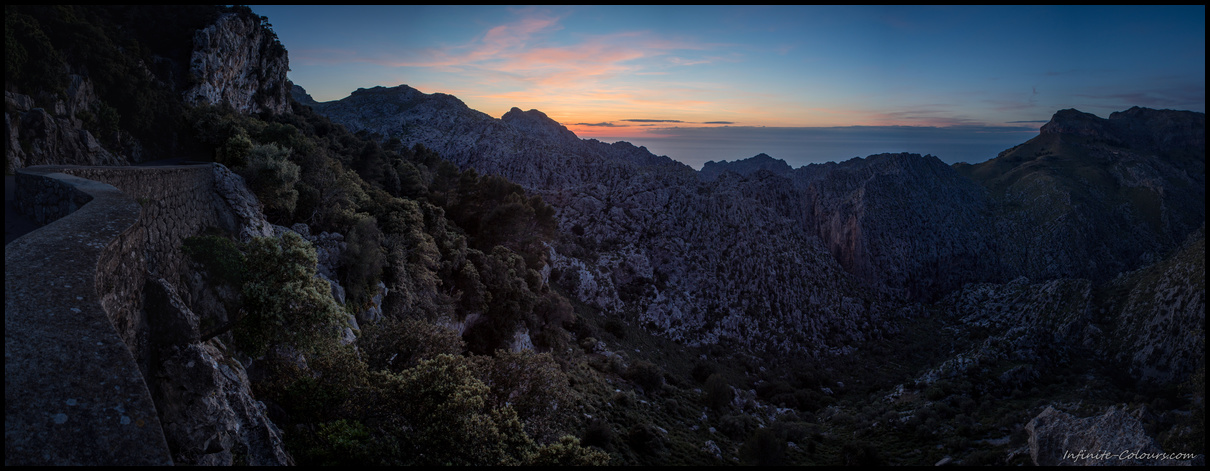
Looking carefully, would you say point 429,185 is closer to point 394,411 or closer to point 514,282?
point 514,282

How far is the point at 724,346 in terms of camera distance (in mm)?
48469

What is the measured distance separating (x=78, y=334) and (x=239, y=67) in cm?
4738

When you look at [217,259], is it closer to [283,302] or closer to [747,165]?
[283,302]

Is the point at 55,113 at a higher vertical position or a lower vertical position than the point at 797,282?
higher

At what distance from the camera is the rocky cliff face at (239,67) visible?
34.8 m

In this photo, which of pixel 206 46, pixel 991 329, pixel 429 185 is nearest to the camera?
pixel 206 46

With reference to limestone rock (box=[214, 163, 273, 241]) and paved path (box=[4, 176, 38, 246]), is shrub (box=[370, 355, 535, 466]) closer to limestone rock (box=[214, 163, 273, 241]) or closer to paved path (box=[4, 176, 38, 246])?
paved path (box=[4, 176, 38, 246])

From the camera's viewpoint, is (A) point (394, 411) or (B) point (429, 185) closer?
(A) point (394, 411)

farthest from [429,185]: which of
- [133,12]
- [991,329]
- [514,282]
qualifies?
[991,329]

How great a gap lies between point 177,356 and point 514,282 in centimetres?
2207

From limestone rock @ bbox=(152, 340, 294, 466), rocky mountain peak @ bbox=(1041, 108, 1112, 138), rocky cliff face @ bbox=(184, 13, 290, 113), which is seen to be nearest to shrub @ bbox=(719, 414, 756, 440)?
limestone rock @ bbox=(152, 340, 294, 466)

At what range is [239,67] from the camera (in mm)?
41094

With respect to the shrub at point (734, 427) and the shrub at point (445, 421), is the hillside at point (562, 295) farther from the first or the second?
the shrub at point (734, 427)

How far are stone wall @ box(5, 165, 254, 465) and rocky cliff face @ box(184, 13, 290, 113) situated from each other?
31.4m
